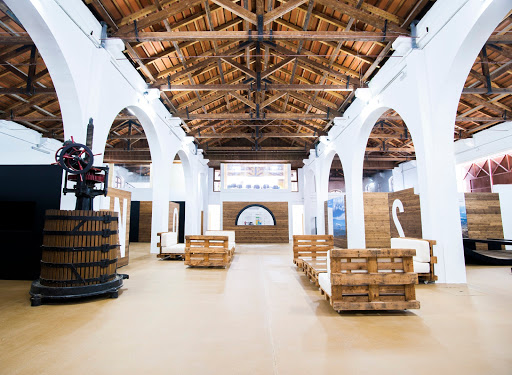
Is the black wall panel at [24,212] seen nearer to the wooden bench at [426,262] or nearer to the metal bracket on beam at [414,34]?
the wooden bench at [426,262]

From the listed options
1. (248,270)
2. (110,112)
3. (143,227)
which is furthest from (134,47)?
(143,227)

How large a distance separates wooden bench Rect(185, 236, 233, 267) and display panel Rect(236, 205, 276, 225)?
1051 cm

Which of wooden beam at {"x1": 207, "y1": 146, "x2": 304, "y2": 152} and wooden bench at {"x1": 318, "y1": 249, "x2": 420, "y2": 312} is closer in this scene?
wooden bench at {"x1": 318, "y1": 249, "x2": 420, "y2": 312}

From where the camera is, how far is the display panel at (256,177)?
18141mm

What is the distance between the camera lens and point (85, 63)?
551 centimetres

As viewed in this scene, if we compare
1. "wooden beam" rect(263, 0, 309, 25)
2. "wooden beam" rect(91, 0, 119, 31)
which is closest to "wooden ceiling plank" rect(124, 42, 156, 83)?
"wooden beam" rect(91, 0, 119, 31)

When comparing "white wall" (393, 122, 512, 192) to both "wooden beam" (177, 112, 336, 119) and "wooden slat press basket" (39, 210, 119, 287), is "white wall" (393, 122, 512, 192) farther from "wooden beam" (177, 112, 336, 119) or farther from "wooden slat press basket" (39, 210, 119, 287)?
"wooden slat press basket" (39, 210, 119, 287)

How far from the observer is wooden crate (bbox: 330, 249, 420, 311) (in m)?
3.30

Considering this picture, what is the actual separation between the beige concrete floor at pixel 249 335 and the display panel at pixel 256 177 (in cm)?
1376

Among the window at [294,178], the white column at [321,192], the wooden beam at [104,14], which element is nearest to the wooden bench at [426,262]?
the wooden beam at [104,14]

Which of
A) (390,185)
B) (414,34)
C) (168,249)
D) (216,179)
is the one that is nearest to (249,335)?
(168,249)

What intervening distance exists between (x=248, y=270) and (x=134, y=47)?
637 cm

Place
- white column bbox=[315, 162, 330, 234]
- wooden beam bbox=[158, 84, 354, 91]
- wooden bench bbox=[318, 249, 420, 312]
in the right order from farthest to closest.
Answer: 1. white column bbox=[315, 162, 330, 234]
2. wooden beam bbox=[158, 84, 354, 91]
3. wooden bench bbox=[318, 249, 420, 312]

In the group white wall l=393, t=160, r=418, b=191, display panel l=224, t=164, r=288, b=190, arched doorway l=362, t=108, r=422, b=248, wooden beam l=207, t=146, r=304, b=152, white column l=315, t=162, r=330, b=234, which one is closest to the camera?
arched doorway l=362, t=108, r=422, b=248
